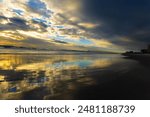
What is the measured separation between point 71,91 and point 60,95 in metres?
0.89

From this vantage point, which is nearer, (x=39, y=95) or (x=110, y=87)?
(x=39, y=95)

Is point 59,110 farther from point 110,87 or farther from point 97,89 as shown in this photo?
point 110,87

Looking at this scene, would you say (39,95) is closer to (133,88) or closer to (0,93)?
(0,93)

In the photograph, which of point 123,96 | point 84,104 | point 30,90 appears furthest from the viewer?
point 30,90

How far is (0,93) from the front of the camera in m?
9.12

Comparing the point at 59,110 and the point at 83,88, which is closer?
the point at 59,110

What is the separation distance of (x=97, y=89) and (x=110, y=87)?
0.76m

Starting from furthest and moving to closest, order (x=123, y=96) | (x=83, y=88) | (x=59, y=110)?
(x=83, y=88)
(x=123, y=96)
(x=59, y=110)

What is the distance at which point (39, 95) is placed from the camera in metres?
8.93

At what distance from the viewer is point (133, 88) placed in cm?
1042

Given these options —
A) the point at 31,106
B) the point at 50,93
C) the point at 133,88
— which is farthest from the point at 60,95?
the point at 133,88

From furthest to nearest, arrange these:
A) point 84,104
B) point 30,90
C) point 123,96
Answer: point 30,90 < point 123,96 < point 84,104

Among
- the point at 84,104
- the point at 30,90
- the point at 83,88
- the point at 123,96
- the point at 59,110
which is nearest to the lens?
the point at 59,110

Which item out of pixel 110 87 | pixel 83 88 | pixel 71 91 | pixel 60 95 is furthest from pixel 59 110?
pixel 110 87
